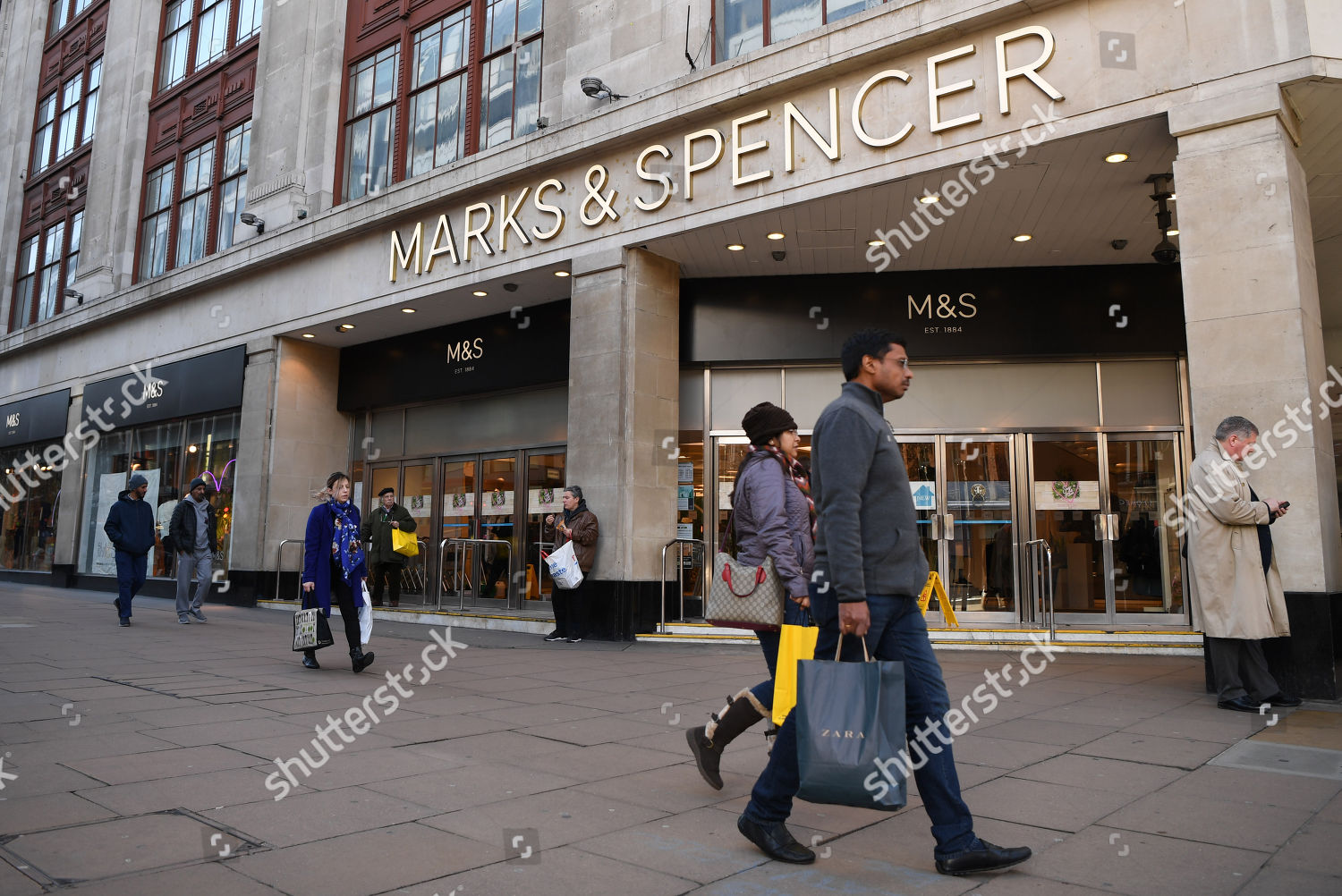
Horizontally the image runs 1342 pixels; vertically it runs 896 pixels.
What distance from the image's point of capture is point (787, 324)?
12781mm

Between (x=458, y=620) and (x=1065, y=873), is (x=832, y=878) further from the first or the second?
(x=458, y=620)

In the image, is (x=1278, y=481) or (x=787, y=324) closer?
(x=1278, y=481)

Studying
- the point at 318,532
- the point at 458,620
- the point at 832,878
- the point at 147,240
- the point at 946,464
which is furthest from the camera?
the point at 147,240

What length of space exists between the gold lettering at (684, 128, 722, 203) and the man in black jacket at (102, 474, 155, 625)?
26.2ft

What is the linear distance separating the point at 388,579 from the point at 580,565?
520cm

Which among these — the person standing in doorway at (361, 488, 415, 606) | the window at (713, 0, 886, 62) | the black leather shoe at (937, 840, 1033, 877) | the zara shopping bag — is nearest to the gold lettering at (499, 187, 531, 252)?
the window at (713, 0, 886, 62)

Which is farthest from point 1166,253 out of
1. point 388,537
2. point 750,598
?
point 388,537

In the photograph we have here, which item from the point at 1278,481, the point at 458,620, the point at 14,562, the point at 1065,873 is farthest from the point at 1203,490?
the point at 14,562

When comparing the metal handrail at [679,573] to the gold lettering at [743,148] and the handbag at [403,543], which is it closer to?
the gold lettering at [743,148]

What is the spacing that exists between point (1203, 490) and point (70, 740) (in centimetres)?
737

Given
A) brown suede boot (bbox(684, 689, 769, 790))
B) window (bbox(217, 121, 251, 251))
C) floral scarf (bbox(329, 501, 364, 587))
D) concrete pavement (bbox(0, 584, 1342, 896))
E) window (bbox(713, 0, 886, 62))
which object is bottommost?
concrete pavement (bbox(0, 584, 1342, 896))

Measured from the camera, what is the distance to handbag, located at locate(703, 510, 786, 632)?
164 inches

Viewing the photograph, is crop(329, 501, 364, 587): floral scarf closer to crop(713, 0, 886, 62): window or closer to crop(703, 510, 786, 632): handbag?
crop(703, 510, 786, 632): handbag

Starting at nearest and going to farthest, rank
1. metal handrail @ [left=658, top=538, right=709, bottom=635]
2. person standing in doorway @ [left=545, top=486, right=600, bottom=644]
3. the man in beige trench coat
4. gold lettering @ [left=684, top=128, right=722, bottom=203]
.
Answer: the man in beige trench coat, gold lettering @ [left=684, top=128, right=722, bottom=203], person standing in doorway @ [left=545, top=486, right=600, bottom=644], metal handrail @ [left=658, top=538, right=709, bottom=635]
